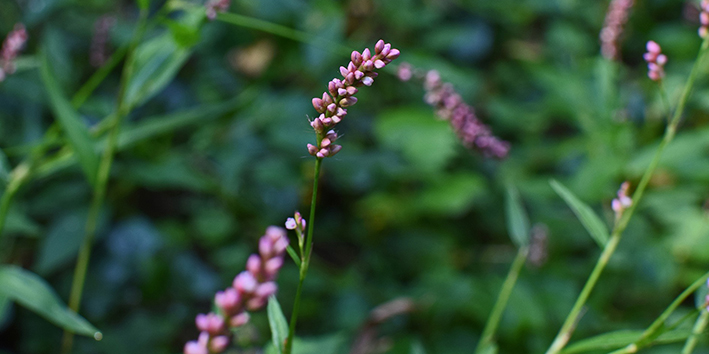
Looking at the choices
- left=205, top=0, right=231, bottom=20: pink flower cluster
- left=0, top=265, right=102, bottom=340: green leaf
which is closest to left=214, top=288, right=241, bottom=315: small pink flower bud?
left=0, top=265, right=102, bottom=340: green leaf

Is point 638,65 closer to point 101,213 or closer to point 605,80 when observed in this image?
point 605,80

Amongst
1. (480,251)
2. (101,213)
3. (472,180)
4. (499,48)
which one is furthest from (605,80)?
(101,213)

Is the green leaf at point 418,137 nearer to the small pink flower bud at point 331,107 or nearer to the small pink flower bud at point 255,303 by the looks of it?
the small pink flower bud at point 331,107

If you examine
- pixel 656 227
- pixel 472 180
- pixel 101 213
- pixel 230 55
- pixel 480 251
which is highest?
pixel 230 55

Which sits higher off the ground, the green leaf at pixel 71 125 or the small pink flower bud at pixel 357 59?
the green leaf at pixel 71 125

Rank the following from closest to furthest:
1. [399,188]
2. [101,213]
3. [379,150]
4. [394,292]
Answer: [101,213] → [394,292] → [379,150] → [399,188]

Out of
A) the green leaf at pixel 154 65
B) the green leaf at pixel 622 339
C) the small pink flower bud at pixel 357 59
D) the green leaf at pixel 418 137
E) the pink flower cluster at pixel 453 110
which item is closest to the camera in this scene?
the small pink flower bud at pixel 357 59

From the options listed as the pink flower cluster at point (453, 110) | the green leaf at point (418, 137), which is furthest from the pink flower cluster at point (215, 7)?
the green leaf at point (418, 137)
